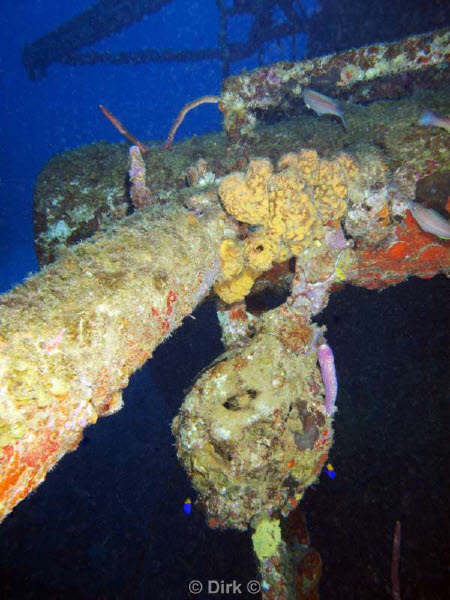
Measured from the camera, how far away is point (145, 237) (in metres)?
2.40

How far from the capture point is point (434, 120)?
11.8 ft

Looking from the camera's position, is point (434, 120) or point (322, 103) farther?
point (322, 103)

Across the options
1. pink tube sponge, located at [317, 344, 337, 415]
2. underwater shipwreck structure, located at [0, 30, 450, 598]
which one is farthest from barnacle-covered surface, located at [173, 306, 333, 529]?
pink tube sponge, located at [317, 344, 337, 415]

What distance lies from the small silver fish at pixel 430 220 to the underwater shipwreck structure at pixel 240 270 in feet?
0.09

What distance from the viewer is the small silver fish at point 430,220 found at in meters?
3.43

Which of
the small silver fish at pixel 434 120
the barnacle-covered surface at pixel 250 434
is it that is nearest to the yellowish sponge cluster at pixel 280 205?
the barnacle-covered surface at pixel 250 434

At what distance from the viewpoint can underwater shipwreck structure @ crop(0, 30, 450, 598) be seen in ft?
5.82

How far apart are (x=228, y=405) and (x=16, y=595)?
736 cm

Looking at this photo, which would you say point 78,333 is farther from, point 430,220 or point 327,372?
point 430,220

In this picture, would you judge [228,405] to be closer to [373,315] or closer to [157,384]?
[373,315]

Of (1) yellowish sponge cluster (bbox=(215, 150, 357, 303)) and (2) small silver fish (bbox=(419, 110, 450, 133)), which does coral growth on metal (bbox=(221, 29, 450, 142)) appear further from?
(1) yellowish sponge cluster (bbox=(215, 150, 357, 303))

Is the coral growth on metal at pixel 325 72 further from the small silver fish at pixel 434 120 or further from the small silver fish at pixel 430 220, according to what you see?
the small silver fish at pixel 430 220

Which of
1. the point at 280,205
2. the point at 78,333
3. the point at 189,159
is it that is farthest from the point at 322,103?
the point at 78,333

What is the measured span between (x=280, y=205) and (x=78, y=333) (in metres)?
2.08
